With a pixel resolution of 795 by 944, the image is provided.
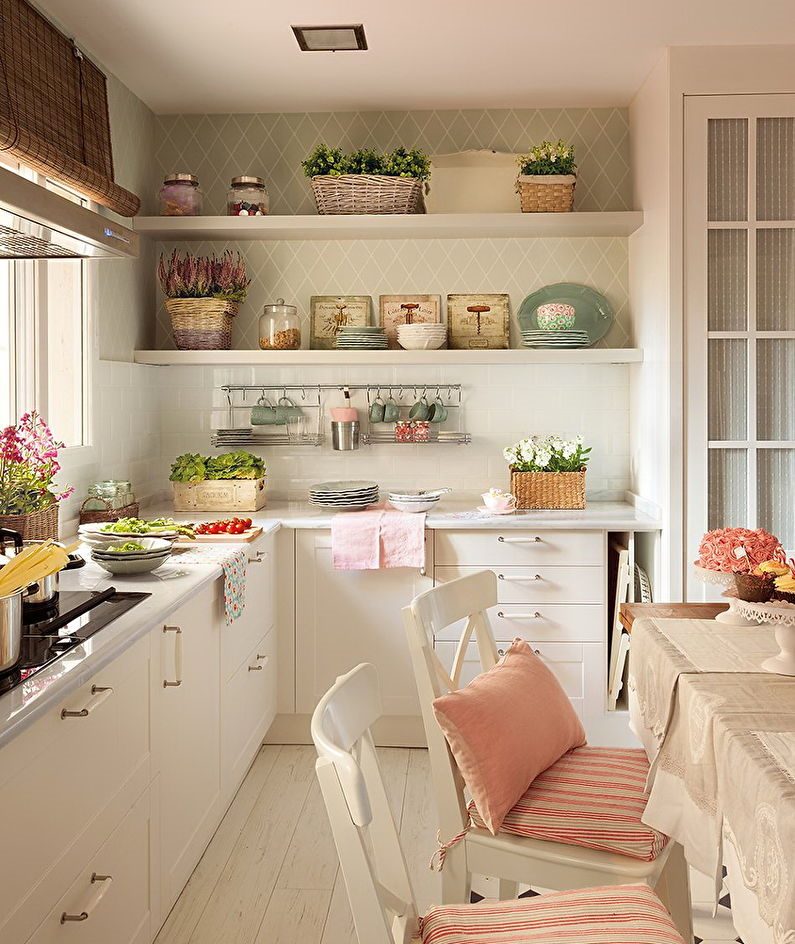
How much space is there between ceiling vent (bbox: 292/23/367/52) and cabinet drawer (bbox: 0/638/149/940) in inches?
84.7

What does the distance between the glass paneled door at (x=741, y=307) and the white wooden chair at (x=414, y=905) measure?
2129mm

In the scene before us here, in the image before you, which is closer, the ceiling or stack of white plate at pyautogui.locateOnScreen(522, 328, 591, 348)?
the ceiling

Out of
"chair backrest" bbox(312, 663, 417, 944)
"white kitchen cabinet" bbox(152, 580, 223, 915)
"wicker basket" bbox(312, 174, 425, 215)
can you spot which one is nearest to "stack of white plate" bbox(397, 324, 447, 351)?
"wicker basket" bbox(312, 174, 425, 215)

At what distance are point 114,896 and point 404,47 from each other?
9.20 ft

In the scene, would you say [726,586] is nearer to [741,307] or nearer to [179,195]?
[741,307]

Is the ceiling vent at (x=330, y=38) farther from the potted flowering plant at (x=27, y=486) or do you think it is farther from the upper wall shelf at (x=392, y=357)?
the potted flowering plant at (x=27, y=486)

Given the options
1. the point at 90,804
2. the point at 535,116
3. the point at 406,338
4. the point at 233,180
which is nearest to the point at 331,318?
the point at 406,338

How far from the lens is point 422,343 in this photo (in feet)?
13.3

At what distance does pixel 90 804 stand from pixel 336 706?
662 mm

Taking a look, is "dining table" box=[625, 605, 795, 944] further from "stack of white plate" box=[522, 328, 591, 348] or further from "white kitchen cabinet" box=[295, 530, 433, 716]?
"stack of white plate" box=[522, 328, 591, 348]

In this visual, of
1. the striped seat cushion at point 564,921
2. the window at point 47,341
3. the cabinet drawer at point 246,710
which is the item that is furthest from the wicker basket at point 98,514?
the striped seat cushion at point 564,921

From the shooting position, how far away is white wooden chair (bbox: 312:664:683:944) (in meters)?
1.38

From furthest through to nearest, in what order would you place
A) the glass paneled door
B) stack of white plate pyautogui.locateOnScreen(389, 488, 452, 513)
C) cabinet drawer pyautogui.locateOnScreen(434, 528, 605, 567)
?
stack of white plate pyautogui.locateOnScreen(389, 488, 452, 513) < cabinet drawer pyautogui.locateOnScreen(434, 528, 605, 567) < the glass paneled door

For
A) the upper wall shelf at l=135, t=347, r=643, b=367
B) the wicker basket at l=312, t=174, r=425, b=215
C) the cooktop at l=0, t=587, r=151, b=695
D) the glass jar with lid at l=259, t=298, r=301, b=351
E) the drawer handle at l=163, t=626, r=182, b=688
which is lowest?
the drawer handle at l=163, t=626, r=182, b=688
